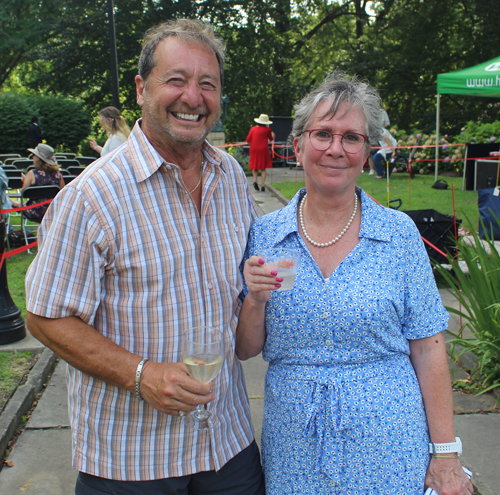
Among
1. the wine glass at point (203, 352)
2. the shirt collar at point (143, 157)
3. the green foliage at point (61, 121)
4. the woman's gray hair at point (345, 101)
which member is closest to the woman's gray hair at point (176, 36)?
the shirt collar at point (143, 157)

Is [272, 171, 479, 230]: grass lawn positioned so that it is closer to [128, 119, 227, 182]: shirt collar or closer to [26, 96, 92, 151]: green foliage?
[128, 119, 227, 182]: shirt collar

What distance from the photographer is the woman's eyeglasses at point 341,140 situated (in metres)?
1.98

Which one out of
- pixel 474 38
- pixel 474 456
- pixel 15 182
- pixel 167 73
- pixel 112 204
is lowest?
pixel 474 456

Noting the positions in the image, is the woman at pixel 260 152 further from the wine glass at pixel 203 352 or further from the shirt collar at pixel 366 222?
the wine glass at pixel 203 352

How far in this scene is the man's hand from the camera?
1622 millimetres

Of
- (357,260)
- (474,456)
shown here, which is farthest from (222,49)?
(474,456)

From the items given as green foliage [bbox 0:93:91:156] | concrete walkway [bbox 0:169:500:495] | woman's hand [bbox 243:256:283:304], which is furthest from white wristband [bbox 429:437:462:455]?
green foliage [bbox 0:93:91:156]

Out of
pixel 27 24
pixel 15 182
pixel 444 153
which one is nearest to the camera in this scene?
pixel 15 182

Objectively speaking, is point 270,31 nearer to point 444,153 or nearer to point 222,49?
point 444,153

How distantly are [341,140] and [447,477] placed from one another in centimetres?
129

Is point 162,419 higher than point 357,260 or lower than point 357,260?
lower

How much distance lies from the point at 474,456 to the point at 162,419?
235cm

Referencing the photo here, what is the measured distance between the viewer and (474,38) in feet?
89.1

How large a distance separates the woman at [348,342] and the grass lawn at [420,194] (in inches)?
277
